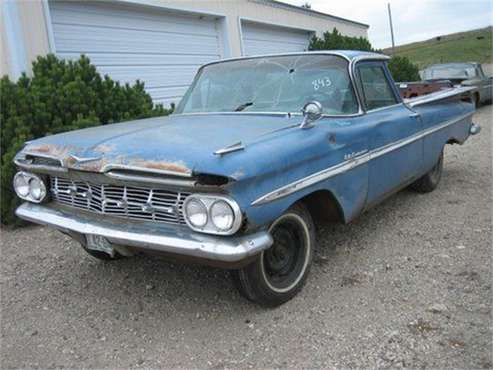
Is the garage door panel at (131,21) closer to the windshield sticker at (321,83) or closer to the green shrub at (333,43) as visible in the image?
the green shrub at (333,43)

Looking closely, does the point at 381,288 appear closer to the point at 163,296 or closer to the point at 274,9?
the point at 163,296

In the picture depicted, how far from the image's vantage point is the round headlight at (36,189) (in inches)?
134

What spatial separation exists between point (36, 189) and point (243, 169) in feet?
5.59

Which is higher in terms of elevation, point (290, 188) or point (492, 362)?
point (290, 188)

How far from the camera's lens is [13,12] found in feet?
21.5

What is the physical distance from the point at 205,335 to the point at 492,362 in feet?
5.25

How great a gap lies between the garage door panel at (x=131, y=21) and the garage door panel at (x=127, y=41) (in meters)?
0.10

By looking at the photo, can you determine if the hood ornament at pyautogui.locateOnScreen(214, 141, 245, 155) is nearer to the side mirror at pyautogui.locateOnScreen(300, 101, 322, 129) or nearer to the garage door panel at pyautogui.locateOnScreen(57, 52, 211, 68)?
the side mirror at pyautogui.locateOnScreen(300, 101, 322, 129)

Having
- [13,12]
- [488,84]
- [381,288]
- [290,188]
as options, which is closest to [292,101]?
[290,188]

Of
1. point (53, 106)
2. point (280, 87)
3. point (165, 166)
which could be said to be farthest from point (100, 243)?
point (53, 106)

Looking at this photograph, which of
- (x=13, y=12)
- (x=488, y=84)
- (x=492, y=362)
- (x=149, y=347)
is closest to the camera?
(x=492, y=362)

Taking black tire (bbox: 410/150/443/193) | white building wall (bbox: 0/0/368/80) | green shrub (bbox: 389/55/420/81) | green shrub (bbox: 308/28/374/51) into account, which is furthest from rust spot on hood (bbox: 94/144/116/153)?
green shrub (bbox: 389/55/420/81)

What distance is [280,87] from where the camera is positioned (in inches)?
155

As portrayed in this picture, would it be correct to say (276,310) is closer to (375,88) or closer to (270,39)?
(375,88)
